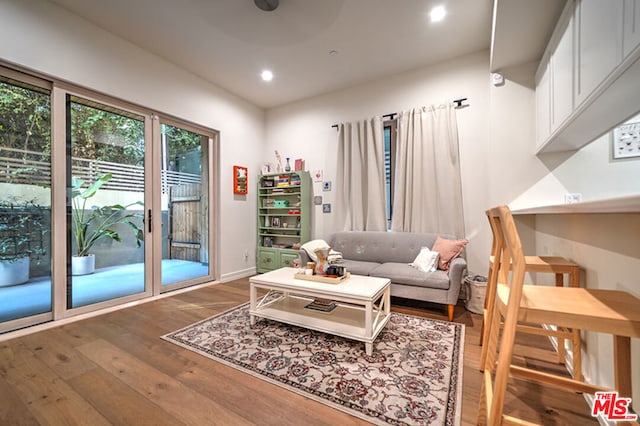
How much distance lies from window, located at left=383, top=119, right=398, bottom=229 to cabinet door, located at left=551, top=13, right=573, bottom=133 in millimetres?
1864

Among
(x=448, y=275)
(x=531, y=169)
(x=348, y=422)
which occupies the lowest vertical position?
(x=348, y=422)

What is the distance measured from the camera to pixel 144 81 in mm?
3176

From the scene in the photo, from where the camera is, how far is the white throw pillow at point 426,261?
288 centimetres

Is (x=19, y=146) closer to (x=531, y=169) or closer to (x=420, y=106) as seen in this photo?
(x=420, y=106)

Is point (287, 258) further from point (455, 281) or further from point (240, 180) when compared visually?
point (455, 281)

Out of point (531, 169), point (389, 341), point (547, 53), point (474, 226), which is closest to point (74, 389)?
point (389, 341)

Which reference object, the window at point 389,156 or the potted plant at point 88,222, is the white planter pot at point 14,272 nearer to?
the potted plant at point 88,222

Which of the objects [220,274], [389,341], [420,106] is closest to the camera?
[389,341]

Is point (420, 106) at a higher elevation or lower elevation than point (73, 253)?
higher

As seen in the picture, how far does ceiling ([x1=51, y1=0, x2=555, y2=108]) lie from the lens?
2521 millimetres

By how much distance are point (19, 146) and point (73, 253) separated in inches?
43.3

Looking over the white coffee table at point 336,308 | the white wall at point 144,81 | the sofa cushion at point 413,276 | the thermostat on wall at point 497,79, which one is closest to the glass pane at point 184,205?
the white wall at point 144,81

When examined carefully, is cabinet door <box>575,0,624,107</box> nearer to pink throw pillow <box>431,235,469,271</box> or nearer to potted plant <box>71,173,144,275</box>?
pink throw pillow <box>431,235,469,271</box>

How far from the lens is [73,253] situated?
106 inches
